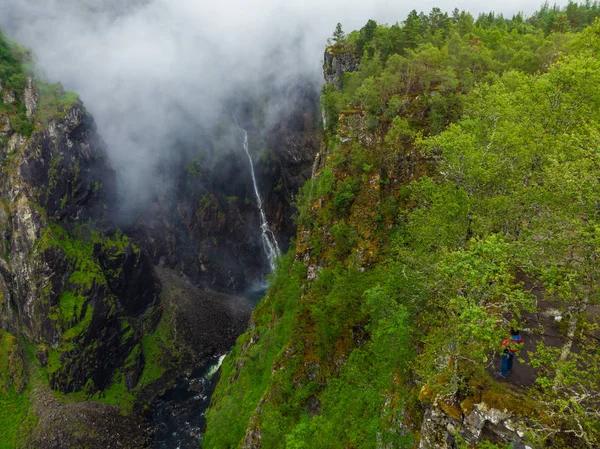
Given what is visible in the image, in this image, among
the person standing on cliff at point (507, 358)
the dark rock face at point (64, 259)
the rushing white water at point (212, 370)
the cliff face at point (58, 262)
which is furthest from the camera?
the rushing white water at point (212, 370)

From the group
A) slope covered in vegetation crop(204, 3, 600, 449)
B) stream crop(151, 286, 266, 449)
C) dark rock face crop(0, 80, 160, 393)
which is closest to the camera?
slope covered in vegetation crop(204, 3, 600, 449)

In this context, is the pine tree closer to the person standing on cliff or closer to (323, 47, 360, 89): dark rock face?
(323, 47, 360, 89): dark rock face

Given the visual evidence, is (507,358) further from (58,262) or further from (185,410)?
(58,262)

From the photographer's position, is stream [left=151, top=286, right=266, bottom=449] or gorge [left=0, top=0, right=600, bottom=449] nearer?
gorge [left=0, top=0, right=600, bottom=449]

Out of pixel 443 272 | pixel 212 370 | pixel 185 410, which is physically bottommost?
pixel 185 410

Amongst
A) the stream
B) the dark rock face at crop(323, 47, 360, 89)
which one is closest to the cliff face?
the stream

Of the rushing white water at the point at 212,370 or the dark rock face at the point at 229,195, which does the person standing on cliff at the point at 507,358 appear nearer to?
the rushing white water at the point at 212,370

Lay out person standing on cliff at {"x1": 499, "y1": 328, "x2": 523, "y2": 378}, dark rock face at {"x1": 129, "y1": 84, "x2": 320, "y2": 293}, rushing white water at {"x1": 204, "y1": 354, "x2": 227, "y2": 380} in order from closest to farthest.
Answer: person standing on cliff at {"x1": 499, "y1": 328, "x2": 523, "y2": 378}
rushing white water at {"x1": 204, "y1": 354, "x2": 227, "y2": 380}
dark rock face at {"x1": 129, "y1": 84, "x2": 320, "y2": 293}

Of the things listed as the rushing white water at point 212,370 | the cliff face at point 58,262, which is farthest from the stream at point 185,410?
the cliff face at point 58,262

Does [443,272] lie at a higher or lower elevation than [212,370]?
higher

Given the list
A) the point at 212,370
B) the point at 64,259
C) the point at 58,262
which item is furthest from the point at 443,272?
the point at 64,259
